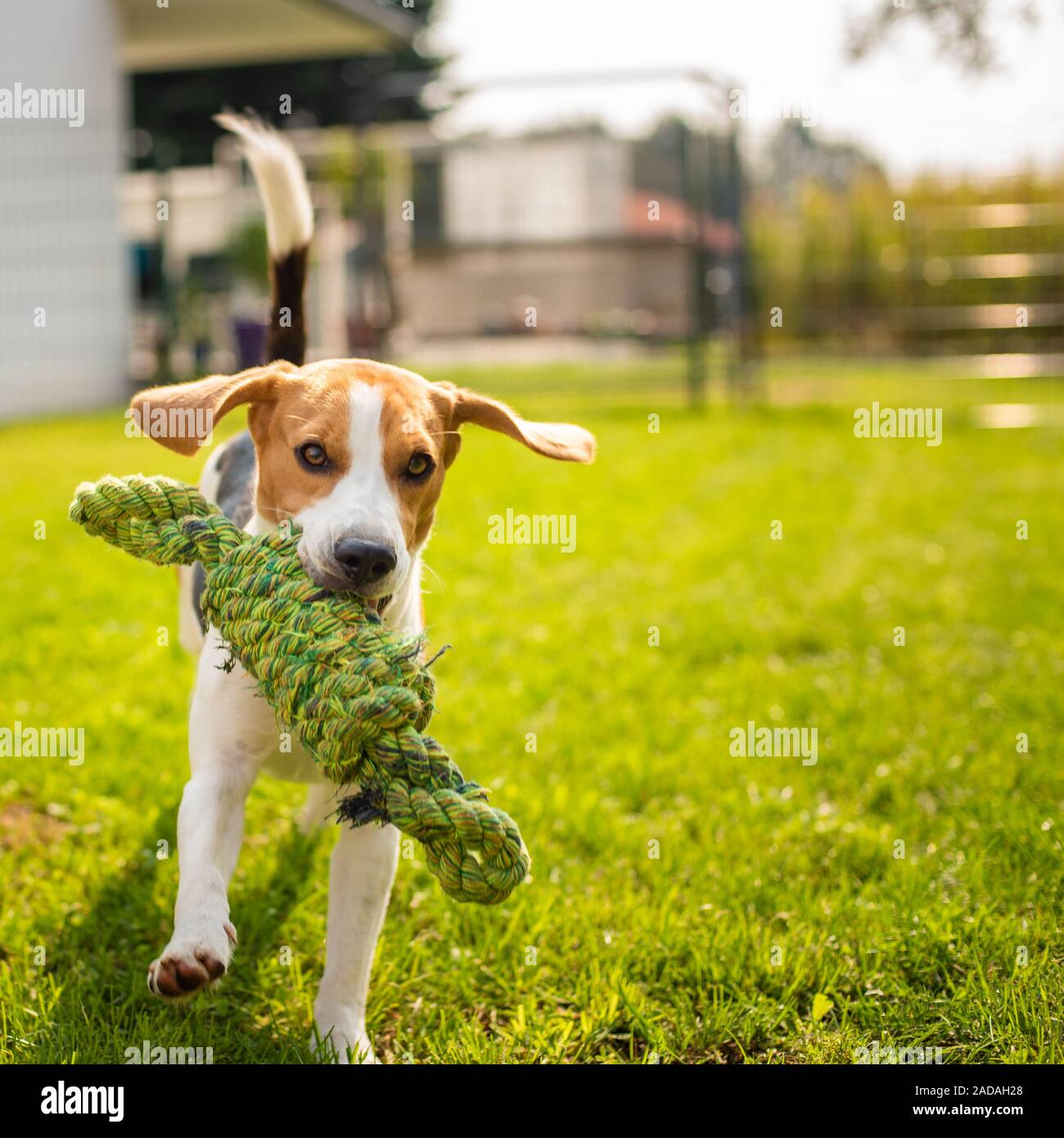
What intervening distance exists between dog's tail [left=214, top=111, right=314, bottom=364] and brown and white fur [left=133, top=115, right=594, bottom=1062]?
39.9 inches

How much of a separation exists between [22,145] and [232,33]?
5.73 metres

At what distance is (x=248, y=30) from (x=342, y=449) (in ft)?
58.1

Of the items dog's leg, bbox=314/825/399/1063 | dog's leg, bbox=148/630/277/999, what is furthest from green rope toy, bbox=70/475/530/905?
dog's leg, bbox=314/825/399/1063

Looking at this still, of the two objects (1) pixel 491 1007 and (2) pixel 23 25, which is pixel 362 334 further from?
(1) pixel 491 1007

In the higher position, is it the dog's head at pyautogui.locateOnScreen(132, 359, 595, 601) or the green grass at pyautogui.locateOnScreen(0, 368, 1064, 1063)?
the dog's head at pyautogui.locateOnScreen(132, 359, 595, 601)

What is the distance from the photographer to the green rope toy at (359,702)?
93.0 inches

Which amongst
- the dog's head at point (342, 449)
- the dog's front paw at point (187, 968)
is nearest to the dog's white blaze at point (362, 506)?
the dog's head at point (342, 449)

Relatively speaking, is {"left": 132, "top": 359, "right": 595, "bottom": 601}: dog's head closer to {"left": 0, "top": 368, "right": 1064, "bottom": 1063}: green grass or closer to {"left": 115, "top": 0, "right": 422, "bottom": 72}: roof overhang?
{"left": 0, "top": 368, "right": 1064, "bottom": 1063}: green grass

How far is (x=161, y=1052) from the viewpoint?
272 cm

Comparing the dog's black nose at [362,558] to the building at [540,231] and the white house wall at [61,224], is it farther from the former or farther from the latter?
the building at [540,231]

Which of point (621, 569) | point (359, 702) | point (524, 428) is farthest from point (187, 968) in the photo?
point (621, 569)

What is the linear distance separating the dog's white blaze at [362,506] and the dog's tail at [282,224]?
1.32 metres

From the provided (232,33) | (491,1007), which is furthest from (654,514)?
(232,33)

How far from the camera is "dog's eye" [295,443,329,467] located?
113 inches
